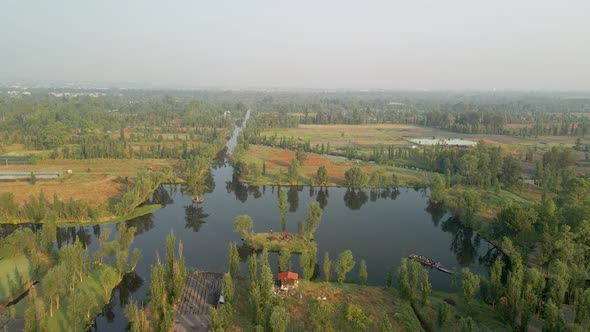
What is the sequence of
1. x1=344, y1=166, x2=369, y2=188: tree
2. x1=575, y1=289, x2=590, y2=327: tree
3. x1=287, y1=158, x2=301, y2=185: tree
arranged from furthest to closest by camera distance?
1. x1=287, y1=158, x2=301, y2=185: tree
2. x1=344, y1=166, x2=369, y2=188: tree
3. x1=575, y1=289, x2=590, y2=327: tree

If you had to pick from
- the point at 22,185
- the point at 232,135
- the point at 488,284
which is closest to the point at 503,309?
the point at 488,284

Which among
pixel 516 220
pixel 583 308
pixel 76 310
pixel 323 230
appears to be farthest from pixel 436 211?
pixel 76 310

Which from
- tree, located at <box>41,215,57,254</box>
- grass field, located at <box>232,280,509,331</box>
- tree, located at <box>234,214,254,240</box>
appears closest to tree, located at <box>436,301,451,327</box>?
grass field, located at <box>232,280,509,331</box>

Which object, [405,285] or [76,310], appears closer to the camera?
[76,310]

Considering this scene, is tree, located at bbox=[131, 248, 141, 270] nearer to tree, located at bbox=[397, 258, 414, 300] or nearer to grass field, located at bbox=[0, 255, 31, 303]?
grass field, located at bbox=[0, 255, 31, 303]

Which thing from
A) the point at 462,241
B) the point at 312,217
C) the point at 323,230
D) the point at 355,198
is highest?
the point at 312,217

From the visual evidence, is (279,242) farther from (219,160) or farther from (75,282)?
(219,160)
